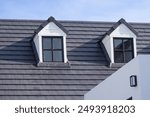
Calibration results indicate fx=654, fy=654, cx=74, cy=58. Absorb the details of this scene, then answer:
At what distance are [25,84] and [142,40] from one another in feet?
17.2

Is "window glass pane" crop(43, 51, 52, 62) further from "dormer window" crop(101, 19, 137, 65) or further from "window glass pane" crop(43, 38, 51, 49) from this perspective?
"dormer window" crop(101, 19, 137, 65)

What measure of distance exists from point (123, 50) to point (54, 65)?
8.17 feet

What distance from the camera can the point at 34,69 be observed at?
66.8ft

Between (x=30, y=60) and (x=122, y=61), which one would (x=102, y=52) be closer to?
(x=122, y=61)

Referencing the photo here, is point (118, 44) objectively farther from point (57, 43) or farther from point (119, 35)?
point (57, 43)

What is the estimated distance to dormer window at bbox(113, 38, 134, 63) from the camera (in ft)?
70.9

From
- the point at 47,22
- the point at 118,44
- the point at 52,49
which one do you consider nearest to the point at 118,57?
the point at 118,44

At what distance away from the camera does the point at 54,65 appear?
20.7m

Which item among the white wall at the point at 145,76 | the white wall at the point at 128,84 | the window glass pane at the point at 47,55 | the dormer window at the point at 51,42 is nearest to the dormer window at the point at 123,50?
the dormer window at the point at 51,42

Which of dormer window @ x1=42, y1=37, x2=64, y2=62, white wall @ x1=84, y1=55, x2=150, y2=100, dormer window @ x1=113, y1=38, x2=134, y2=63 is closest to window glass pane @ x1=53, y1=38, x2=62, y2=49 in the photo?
dormer window @ x1=42, y1=37, x2=64, y2=62

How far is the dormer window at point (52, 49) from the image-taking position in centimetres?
2098

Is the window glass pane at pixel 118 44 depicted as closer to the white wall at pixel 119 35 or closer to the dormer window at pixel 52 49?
the white wall at pixel 119 35

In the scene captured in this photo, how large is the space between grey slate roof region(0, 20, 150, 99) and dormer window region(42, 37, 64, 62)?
0.36m

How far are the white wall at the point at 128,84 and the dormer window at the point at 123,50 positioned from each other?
15.9 ft
